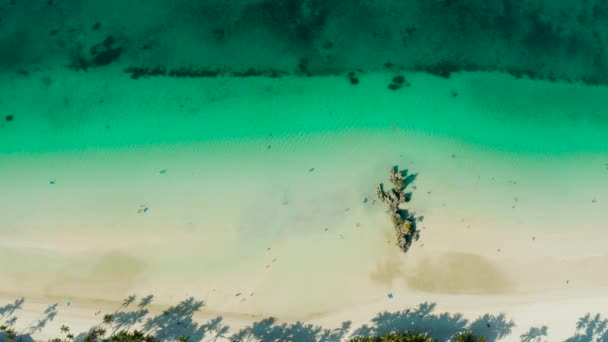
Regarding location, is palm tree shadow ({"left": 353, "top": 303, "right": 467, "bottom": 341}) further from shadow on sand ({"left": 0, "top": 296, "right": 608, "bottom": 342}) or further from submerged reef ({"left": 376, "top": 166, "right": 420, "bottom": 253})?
submerged reef ({"left": 376, "top": 166, "right": 420, "bottom": 253})

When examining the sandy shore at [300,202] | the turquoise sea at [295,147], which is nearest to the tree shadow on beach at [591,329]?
the sandy shore at [300,202]

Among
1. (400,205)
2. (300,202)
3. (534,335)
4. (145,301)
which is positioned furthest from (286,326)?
(534,335)

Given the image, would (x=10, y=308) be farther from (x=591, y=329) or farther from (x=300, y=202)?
(x=591, y=329)

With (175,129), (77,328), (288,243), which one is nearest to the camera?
(77,328)

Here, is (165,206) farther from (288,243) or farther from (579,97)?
(579,97)

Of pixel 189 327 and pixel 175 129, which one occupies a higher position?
pixel 175 129

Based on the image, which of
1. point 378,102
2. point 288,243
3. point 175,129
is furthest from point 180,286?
point 378,102
